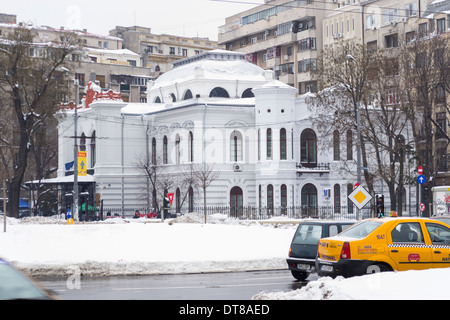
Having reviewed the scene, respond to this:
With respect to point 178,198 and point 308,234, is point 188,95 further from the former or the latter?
point 308,234

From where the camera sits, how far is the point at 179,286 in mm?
19078

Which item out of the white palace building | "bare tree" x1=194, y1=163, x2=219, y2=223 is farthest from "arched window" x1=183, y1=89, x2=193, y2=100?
"bare tree" x1=194, y1=163, x2=219, y2=223

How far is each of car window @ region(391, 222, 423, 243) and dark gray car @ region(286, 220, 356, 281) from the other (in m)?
3.71

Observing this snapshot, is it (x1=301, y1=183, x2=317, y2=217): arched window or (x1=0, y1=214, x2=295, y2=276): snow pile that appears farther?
(x1=301, y1=183, x2=317, y2=217): arched window

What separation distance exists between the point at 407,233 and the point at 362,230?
3.04ft

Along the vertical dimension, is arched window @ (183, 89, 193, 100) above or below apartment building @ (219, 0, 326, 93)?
below

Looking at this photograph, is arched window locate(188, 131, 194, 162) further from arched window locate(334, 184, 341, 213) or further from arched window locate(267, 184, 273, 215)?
arched window locate(334, 184, 341, 213)

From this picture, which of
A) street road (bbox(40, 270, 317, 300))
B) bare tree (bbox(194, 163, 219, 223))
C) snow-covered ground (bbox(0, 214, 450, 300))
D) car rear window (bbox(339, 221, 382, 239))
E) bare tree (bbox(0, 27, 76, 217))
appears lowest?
street road (bbox(40, 270, 317, 300))

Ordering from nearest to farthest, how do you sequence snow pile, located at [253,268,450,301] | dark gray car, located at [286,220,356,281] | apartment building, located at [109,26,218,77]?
1. snow pile, located at [253,268,450,301]
2. dark gray car, located at [286,220,356,281]
3. apartment building, located at [109,26,218,77]

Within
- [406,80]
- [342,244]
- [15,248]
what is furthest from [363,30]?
[342,244]

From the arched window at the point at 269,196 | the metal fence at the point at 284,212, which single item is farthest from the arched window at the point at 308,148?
the metal fence at the point at 284,212

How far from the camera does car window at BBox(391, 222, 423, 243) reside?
16.8m

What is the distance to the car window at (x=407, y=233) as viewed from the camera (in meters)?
16.8
